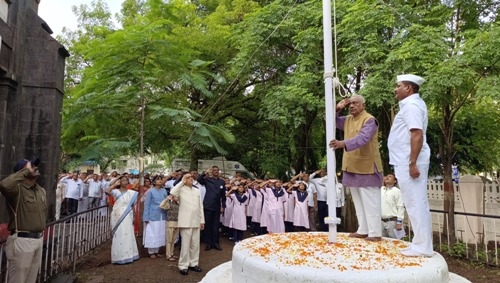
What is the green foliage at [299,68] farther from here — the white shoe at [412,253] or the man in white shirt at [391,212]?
the white shoe at [412,253]

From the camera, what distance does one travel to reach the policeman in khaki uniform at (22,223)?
4.68m

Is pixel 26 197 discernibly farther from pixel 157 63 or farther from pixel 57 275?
pixel 157 63

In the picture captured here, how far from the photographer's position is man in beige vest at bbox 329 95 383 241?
3.99m

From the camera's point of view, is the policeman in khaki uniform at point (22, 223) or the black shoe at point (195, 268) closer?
the policeman in khaki uniform at point (22, 223)

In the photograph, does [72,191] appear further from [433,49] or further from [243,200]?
[433,49]

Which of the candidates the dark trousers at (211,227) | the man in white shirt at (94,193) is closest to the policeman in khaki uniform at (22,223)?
the dark trousers at (211,227)

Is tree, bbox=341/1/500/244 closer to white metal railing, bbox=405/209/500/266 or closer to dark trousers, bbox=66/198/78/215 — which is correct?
white metal railing, bbox=405/209/500/266

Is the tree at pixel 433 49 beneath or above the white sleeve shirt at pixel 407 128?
above

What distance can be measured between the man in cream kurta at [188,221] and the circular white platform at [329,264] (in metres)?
3.36

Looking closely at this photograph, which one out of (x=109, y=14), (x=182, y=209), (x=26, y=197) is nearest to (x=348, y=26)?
(x=182, y=209)

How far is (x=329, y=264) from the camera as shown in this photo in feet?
10.5

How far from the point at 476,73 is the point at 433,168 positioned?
722cm

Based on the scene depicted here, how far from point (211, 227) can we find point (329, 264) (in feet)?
23.2

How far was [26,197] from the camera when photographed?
4.79m
